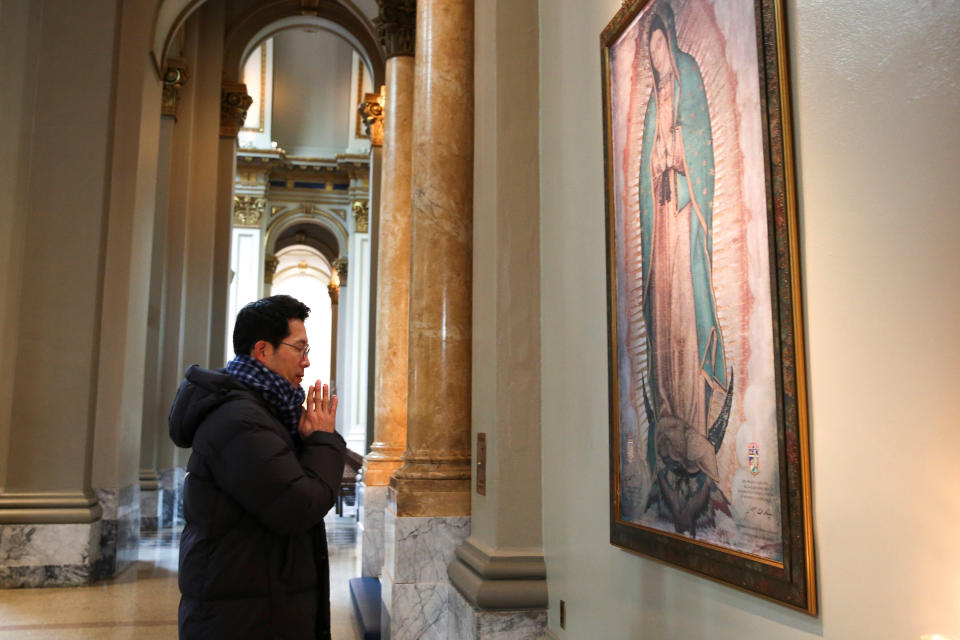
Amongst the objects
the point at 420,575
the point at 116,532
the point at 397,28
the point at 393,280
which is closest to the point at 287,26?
the point at 397,28

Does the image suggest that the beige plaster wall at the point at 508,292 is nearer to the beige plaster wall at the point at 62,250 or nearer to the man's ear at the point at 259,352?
the man's ear at the point at 259,352

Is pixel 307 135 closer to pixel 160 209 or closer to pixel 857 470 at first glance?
pixel 160 209

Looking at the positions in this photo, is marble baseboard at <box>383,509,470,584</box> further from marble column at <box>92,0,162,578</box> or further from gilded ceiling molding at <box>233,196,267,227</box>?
gilded ceiling molding at <box>233,196,267,227</box>

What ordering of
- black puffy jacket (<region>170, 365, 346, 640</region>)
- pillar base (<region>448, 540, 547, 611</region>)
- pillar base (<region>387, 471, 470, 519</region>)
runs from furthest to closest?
pillar base (<region>387, 471, 470, 519</region>) → pillar base (<region>448, 540, 547, 611</region>) → black puffy jacket (<region>170, 365, 346, 640</region>)

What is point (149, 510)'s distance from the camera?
1112cm

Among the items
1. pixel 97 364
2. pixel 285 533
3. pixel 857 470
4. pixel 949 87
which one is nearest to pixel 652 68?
pixel 949 87

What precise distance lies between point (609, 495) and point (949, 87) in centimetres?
165

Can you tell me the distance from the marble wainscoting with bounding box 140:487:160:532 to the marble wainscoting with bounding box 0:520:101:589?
13.4ft

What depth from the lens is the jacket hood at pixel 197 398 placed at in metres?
2.30

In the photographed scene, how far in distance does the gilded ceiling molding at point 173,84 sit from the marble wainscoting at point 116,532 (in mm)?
5646

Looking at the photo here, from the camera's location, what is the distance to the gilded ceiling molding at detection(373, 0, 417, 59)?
7070 mm

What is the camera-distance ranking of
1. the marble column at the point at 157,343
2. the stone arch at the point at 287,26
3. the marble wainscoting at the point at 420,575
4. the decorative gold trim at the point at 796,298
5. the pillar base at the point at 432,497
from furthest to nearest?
the stone arch at the point at 287,26
the marble column at the point at 157,343
the pillar base at the point at 432,497
the marble wainscoting at the point at 420,575
the decorative gold trim at the point at 796,298

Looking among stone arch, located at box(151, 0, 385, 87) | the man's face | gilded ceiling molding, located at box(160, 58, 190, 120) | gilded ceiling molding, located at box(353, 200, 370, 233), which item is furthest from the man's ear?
gilded ceiling molding, located at box(353, 200, 370, 233)

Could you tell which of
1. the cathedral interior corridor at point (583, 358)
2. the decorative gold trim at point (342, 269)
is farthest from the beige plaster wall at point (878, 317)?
the decorative gold trim at point (342, 269)
